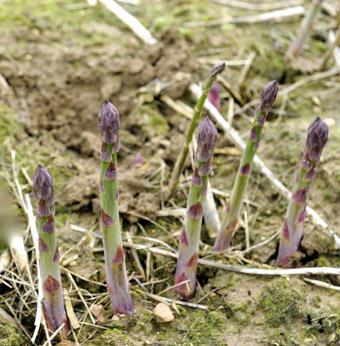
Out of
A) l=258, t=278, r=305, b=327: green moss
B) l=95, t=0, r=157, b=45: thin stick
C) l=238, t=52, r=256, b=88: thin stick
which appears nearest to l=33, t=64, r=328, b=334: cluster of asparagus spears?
l=258, t=278, r=305, b=327: green moss

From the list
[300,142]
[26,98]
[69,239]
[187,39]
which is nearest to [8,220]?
[69,239]

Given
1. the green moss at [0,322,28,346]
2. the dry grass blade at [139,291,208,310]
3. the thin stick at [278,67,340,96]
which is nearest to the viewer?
the green moss at [0,322,28,346]

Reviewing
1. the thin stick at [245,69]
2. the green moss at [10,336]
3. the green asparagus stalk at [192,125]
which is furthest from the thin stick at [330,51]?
the green moss at [10,336]

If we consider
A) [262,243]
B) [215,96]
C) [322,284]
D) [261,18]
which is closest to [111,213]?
[262,243]

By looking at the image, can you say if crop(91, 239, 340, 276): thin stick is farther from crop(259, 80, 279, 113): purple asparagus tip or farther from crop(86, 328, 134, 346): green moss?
crop(259, 80, 279, 113): purple asparagus tip

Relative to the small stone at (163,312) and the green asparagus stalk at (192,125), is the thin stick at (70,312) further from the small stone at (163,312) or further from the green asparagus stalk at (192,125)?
the green asparagus stalk at (192,125)

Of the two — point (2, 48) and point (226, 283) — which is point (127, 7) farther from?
point (226, 283)
